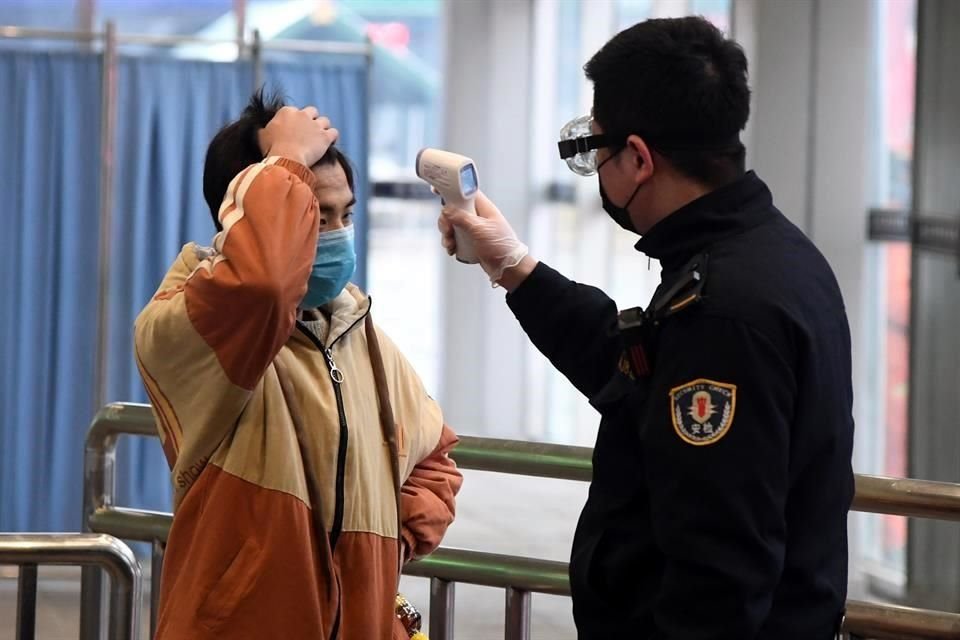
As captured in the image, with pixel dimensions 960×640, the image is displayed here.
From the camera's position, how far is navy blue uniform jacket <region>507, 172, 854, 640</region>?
1.46 meters

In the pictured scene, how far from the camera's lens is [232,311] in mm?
1682

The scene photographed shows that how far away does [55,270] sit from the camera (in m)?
5.05

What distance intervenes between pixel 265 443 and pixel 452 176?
0.56 m

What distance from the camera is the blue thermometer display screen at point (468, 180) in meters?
2.08

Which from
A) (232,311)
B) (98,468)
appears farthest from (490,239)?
(98,468)

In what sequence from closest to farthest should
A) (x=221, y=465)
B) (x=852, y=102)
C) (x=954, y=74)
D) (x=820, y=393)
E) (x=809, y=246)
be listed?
(x=820, y=393) → (x=809, y=246) → (x=221, y=465) → (x=954, y=74) → (x=852, y=102)

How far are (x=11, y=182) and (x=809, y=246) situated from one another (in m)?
4.09

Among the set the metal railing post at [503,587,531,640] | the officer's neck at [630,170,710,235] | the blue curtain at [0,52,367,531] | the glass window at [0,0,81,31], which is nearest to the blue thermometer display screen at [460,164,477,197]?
the officer's neck at [630,170,710,235]

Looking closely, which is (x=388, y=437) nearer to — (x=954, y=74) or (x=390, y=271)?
(x=954, y=74)

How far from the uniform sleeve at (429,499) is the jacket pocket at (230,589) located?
276 millimetres

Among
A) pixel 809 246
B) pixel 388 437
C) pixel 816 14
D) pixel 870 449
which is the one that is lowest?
pixel 870 449

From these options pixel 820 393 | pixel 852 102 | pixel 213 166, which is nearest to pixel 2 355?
pixel 213 166

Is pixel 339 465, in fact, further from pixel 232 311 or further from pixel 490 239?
pixel 490 239

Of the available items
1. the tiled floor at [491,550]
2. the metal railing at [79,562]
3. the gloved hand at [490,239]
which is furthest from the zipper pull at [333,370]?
the tiled floor at [491,550]
